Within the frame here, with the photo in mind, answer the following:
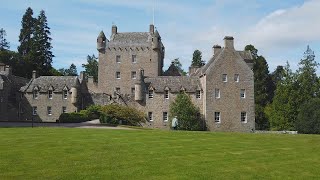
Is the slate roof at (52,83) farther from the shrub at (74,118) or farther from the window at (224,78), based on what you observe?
the window at (224,78)

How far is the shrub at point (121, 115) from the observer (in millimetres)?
49281

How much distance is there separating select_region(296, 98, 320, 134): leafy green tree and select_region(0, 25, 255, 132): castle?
583 cm

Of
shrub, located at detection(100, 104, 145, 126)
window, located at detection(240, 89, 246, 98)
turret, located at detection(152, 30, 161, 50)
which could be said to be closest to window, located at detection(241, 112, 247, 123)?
window, located at detection(240, 89, 246, 98)

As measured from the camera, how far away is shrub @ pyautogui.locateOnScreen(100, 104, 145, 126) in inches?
1940

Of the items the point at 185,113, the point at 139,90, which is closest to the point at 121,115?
the point at 139,90

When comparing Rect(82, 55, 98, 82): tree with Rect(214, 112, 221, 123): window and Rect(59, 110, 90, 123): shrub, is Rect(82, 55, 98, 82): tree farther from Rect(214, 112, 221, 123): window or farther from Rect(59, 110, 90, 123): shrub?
Rect(214, 112, 221, 123): window

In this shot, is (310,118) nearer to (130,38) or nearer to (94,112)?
(94,112)

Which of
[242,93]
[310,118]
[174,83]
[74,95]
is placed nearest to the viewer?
[310,118]

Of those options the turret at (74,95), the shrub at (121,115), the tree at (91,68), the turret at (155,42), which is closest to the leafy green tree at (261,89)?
the turret at (155,42)

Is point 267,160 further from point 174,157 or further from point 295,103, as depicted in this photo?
point 295,103

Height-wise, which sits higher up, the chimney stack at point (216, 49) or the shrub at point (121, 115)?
the chimney stack at point (216, 49)

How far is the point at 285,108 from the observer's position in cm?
6144

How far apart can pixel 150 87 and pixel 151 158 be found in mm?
38369

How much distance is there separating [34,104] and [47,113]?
2243 millimetres
